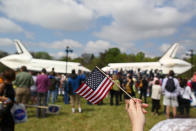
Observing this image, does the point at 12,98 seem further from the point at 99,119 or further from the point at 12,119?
the point at 99,119

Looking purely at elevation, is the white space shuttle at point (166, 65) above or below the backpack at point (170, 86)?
above

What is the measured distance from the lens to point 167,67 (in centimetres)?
3281

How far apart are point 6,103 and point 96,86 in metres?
2.07

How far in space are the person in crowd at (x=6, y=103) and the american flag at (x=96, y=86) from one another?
65.0 inches

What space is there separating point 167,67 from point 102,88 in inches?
1295

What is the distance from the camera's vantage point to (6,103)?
3459mm

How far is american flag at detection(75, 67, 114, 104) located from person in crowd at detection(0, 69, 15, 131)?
1651 mm

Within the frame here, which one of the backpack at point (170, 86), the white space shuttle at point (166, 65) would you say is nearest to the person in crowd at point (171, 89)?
the backpack at point (170, 86)

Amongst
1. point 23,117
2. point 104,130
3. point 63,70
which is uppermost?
point 63,70

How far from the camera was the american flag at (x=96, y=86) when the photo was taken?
3.36 m

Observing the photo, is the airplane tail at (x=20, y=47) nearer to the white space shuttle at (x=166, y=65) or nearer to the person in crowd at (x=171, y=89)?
the white space shuttle at (x=166, y=65)

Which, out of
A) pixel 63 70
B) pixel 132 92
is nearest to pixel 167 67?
pixel 63 70

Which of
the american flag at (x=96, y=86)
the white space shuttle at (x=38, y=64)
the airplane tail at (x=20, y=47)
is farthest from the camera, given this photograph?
the airplane tail at (x=20, y=47)

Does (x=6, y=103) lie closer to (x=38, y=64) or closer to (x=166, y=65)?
(x=38, y=64)
